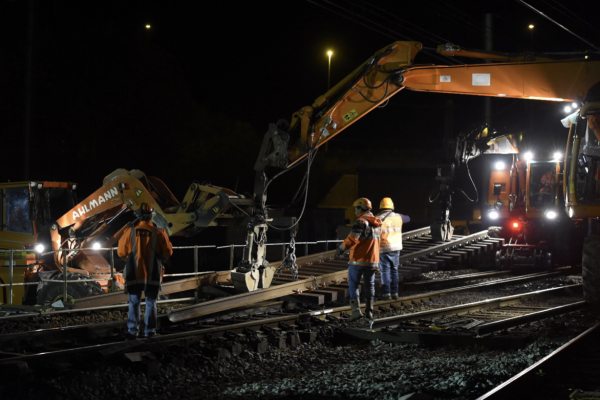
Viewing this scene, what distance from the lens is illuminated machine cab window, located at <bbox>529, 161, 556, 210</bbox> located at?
754 inches

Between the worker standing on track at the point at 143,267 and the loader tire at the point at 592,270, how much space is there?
7472mm

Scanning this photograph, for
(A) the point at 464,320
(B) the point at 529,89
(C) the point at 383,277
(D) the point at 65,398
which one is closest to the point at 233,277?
(C) the point at 383,277

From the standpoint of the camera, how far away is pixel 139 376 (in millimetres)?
6953

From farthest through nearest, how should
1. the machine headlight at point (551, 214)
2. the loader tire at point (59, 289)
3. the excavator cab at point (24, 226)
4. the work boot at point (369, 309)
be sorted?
the machine headlight at point (551, 214) < the excavator cab at point (24, 226) < the loader tire at point (59, 289) < the work boot at point (369, 309)

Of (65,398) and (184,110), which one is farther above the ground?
(184,110)

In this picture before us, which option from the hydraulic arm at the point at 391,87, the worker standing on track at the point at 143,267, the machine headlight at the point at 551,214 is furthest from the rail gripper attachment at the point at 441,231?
the worker standing on track at the point at 143,267

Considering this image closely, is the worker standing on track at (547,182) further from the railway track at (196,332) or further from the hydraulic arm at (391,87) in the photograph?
the railway track at (196,332)

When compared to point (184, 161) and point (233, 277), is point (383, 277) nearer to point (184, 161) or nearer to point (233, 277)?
point (233, 277)

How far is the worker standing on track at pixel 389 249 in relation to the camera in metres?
11.6

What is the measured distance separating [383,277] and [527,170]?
9.67 metres

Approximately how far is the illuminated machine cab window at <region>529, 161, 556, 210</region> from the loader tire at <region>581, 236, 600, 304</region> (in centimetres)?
782

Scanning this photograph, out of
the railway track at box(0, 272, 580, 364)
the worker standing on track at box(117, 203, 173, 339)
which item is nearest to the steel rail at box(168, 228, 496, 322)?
the railway track at box(0, 272, 580, 364)

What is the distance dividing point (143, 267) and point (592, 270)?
7.80m

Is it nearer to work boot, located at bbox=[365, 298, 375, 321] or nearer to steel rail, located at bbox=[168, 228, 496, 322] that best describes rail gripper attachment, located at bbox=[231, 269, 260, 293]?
steel rail, located at bbox=[168, 228, 496, 322]
